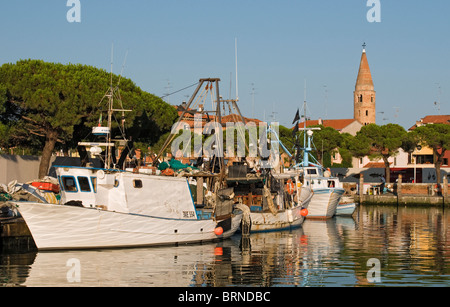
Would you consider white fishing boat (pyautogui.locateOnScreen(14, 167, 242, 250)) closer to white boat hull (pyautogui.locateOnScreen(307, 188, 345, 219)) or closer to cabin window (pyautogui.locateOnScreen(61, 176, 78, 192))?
cabin window (pyautogui.locateOnScreen(61, 176, 78, 192))

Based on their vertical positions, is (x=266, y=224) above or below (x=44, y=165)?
below

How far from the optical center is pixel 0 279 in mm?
21656

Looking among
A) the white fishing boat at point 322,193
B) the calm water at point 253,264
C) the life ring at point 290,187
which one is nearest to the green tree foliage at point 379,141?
the white fishing boat at point 322,193

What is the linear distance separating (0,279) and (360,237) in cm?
2250

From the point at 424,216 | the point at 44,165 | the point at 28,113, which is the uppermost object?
the point at 28,113

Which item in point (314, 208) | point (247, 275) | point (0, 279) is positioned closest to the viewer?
point (0, 279)

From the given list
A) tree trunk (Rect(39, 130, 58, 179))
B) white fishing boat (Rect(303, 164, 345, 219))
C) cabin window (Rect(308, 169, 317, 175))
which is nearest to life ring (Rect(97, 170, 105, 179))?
tree trunk (Rect(39, 130, 58, 179))

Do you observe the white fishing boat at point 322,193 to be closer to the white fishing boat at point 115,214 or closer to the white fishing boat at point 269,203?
the white fishing boat at point 269,203

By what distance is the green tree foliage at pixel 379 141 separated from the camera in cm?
8725

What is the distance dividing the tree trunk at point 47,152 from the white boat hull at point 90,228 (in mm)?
18568

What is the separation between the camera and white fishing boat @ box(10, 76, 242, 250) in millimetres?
26547

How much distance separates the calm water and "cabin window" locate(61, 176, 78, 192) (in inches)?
126

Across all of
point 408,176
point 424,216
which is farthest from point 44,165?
point 408,176

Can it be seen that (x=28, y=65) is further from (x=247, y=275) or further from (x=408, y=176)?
(x=408, y=176)
